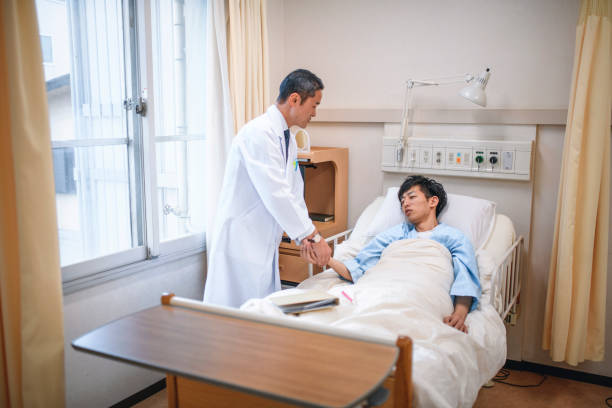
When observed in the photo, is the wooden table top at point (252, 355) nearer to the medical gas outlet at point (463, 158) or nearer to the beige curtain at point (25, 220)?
the beige curtain at point (25, 220)

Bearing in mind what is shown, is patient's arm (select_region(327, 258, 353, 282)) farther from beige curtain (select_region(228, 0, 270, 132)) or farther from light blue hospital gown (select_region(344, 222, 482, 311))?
beige curtain (select_region(228, 0, 270, 132))

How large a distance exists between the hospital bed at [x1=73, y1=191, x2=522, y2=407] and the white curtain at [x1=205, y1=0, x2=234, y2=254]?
44.5 inches

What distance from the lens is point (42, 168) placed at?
5.96ft

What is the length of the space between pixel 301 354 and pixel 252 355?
0.12m

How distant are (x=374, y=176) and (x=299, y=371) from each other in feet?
7.31

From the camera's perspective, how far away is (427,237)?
2482 millimetres

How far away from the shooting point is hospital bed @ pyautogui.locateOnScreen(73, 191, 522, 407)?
113 centimetres

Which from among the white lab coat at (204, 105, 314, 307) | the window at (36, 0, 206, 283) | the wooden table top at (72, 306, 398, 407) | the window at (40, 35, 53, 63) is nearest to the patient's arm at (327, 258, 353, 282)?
the white lab coat at (204, 105, 314, 307)

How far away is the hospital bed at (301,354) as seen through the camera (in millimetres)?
1135

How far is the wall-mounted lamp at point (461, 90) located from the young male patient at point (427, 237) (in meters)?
0.45

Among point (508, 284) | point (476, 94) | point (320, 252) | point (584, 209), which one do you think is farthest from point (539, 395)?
point (476, 94)

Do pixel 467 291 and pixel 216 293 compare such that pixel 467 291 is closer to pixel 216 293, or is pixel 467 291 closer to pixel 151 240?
pixel 216 293

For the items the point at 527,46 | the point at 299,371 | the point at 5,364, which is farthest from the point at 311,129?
the point at 299,371

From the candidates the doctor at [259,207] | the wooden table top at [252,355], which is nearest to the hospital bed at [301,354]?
the wooden table top at [252,355]
